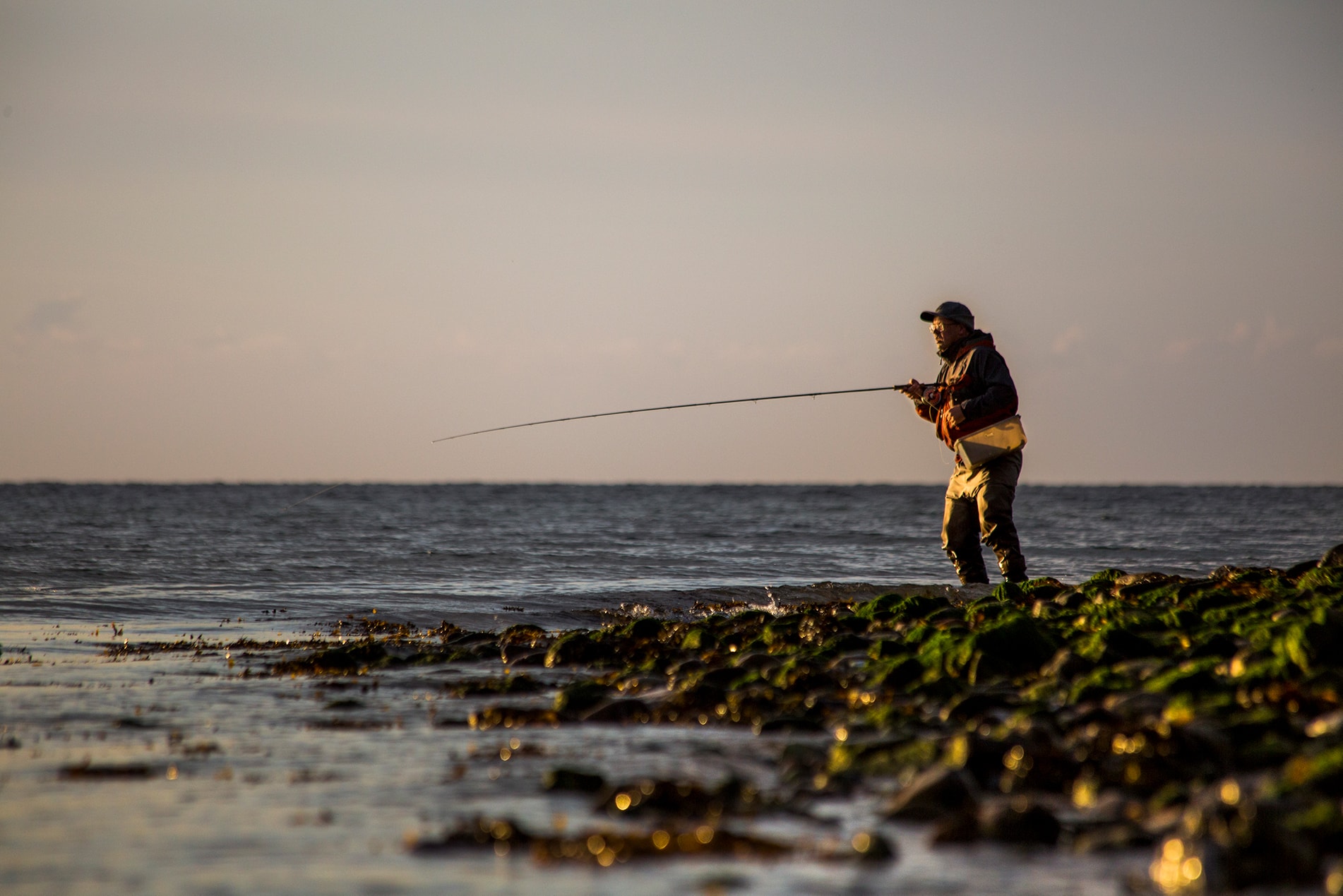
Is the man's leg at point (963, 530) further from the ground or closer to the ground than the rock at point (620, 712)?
further from the ground

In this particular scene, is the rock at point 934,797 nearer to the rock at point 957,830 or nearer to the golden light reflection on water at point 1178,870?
the rock at point 957,830

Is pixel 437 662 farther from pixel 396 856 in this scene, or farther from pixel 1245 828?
pixel 1245 828

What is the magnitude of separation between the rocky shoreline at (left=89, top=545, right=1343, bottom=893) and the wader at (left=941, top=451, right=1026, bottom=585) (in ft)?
1.67

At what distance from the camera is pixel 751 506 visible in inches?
1961

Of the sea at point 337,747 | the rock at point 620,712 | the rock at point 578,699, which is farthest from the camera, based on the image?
the rock at point 578,699

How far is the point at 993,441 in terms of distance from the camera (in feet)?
30.1

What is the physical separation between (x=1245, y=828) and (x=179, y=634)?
835 centimetres

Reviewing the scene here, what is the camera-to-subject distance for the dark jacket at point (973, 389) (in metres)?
9.20

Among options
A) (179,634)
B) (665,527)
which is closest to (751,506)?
(665,527)

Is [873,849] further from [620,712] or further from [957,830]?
[620,712]

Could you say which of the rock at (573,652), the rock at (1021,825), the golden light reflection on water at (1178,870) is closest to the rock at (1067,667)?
the rock at (1021,825)

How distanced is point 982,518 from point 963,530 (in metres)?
0.39

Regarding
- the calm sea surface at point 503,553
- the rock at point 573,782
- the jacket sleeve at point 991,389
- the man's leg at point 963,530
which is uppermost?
the jacket sleeve at point 991,389

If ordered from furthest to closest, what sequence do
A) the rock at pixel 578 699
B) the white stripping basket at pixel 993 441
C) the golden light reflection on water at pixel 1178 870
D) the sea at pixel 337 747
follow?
the white stripping basket at pixel 993 441, the rock at pixel 578 699, the sea at pixel 337 747, the golden light reflection on water at pixel 1178 870
